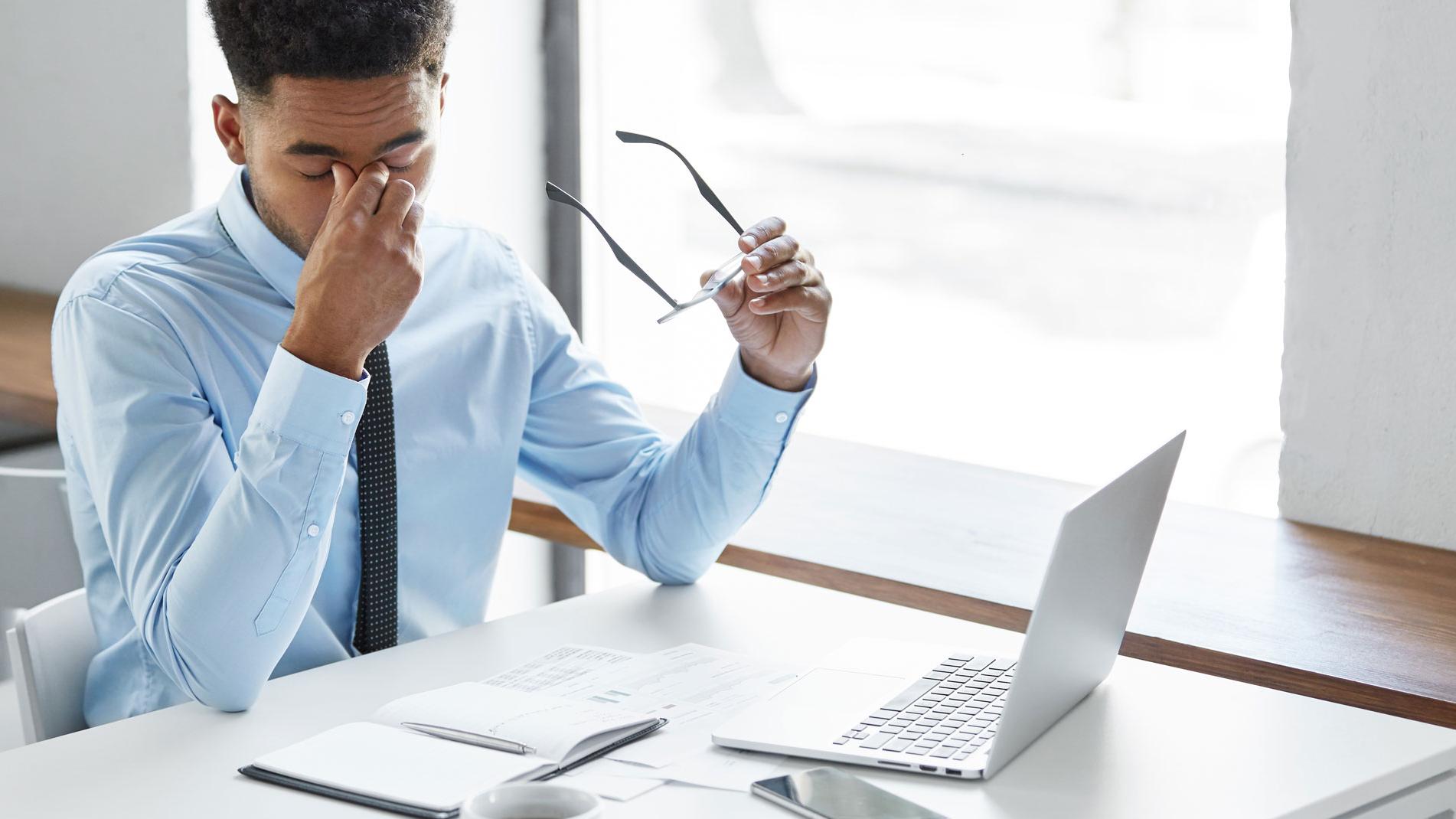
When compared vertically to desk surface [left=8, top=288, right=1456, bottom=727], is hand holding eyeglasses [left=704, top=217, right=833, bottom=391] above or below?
above

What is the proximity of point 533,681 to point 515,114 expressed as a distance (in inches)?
73.2

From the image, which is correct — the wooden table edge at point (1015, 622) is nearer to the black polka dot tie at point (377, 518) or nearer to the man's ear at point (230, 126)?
the black polka dot tie at point (377, 518)

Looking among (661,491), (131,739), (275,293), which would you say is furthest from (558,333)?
(131,739)

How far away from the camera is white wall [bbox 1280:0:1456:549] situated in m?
1.92

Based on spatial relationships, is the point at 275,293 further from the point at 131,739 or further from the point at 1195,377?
the point at 1195,377

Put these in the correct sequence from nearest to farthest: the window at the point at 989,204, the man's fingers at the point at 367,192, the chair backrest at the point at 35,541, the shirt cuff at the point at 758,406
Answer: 1. the man's fingers at the point at 367,192
2. the shirt cuff at the point at 758,406
3. the window at the point at 989,204
4. the chair backrest at the point at 35,541

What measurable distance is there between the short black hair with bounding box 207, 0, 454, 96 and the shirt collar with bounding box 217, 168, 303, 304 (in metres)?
0.12

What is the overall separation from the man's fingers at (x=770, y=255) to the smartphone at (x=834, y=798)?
0.57 m

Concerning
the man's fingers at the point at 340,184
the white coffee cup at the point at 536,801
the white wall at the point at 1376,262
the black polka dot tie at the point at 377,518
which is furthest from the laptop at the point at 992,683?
the white wall at the point at 1376,262

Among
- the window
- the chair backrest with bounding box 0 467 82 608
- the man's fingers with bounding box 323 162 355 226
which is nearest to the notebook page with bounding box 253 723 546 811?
the man's fingers with bounding box 323 162 355 226

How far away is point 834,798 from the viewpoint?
3.46 feet

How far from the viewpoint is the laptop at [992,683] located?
110 cm

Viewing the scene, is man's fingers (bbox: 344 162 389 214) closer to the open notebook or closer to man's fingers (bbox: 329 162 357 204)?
man's fingers (bbox: 329 162 357 204)

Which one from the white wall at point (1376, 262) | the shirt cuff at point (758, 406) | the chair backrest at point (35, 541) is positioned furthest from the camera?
the chair backrest at point (35, 541)
